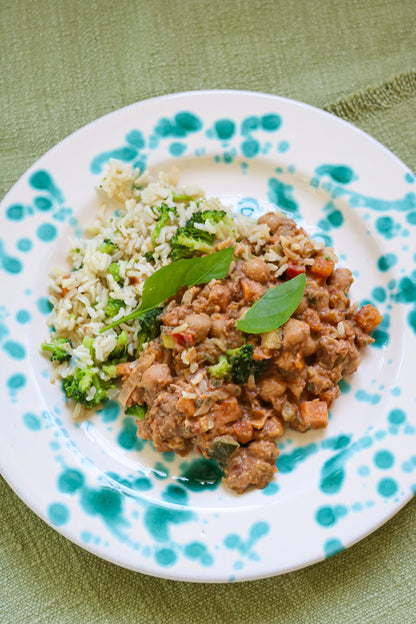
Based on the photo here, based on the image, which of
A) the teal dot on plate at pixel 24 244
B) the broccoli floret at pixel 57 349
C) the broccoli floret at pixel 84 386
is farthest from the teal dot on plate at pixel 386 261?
the teal dot on plate at pixel 24 244

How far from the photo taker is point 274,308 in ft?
13.3

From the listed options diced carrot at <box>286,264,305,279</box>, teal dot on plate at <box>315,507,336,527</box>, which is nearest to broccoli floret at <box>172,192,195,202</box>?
diced carrot at <box>286,264,305,279</box>

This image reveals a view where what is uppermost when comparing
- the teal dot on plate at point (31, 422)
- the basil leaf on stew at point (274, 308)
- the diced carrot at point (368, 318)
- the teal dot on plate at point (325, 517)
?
the basil leaf on stew at point (274, 308)

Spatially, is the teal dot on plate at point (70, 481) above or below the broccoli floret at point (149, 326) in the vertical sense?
below

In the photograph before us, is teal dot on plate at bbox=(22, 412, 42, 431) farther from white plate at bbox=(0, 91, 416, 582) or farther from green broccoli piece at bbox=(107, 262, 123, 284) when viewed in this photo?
green broccoli piece at bbox=(107, 262, 123, 284)

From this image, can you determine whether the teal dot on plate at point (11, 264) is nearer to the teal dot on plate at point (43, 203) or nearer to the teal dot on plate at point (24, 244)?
the teal dot on plate at point (24, 244)

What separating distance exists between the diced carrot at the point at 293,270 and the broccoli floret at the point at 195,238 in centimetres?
61

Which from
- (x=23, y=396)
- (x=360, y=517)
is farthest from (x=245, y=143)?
(x=360, y=517)

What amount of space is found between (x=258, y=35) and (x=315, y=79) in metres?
0.68

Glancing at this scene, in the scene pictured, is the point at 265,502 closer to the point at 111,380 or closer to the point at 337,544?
the point at 337,544

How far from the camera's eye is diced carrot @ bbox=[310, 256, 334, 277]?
14.6 ft

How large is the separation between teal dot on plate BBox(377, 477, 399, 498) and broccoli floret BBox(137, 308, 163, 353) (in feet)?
6.10

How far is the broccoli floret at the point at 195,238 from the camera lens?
15.0 ft

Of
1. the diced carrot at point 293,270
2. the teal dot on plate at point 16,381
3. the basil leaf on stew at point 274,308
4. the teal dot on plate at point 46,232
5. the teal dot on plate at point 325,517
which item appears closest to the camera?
the basil leaf on stew at point 274,308
